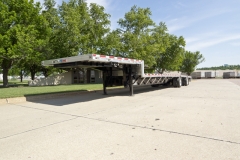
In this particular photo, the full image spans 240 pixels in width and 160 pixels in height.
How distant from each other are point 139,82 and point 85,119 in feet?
22.7

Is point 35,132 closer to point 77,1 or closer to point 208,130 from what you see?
point 208,130

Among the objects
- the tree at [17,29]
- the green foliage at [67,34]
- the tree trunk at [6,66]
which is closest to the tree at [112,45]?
the green foliage at [67,34]

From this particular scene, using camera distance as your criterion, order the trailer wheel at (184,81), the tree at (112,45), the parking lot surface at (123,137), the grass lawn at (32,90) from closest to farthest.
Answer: the parking lot surface at (123,137), the grass lawn at (32,90), the trailer wheel at (184,81), the tree at (112,45)

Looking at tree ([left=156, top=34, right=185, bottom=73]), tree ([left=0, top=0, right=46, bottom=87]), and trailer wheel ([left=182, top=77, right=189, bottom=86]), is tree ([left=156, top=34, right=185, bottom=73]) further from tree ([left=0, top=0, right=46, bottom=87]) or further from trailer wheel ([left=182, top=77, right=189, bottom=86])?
tree ([left=0, top=0, right=46, bottom=87])

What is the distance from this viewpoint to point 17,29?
19.0 metres

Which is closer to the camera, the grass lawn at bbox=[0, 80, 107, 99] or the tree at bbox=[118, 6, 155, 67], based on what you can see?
the grass lawn at bbox=[0, 80, 107, 99]

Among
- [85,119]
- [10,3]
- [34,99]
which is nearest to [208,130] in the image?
[85,119]

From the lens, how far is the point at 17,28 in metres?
19.0

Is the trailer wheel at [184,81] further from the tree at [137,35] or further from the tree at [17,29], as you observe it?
the tree at [17,29]

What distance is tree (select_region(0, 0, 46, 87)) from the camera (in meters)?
18.8

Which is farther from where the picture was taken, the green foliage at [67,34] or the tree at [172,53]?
the tree at [172,53]

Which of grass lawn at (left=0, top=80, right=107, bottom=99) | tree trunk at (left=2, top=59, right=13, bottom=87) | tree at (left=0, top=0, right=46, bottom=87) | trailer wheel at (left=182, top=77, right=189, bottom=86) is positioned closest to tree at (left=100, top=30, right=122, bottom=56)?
tree at (left=0, top=0, right=46, bottom=87)

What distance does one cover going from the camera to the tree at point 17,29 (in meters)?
18.8

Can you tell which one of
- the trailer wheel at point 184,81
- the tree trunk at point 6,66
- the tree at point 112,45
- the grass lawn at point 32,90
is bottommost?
the grass lawn at point 32,90
